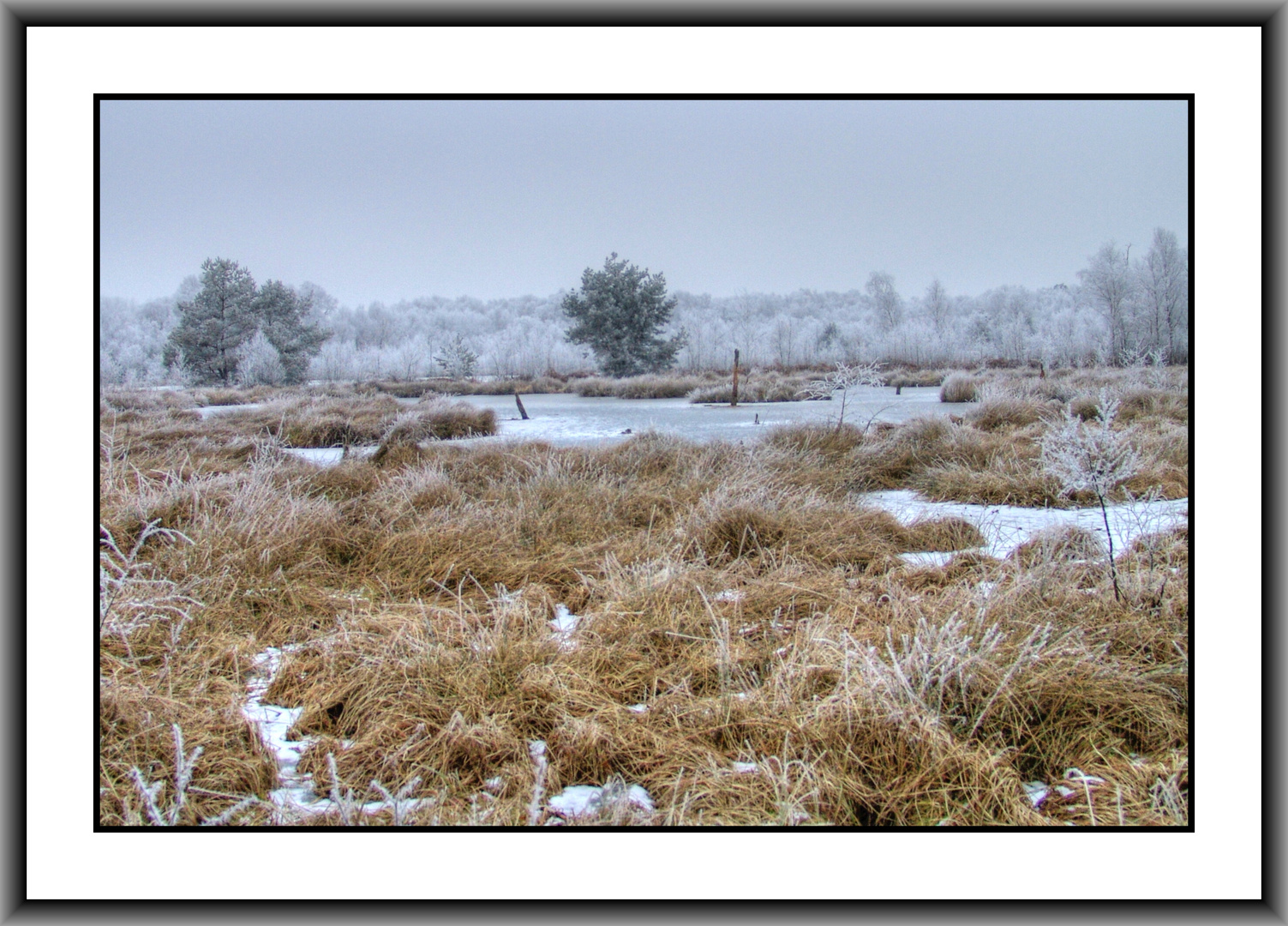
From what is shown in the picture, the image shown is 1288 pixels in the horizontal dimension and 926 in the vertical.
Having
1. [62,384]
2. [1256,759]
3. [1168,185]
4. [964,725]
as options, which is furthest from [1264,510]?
[62,384]

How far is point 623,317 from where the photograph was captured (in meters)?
4.39

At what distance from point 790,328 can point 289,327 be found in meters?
3.24

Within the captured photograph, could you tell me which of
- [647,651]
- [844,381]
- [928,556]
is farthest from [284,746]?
[844,381]

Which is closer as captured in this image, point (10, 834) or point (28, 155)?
point (10, 834)

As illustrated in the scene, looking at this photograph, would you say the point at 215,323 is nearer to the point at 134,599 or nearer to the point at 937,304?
the point at 134,599

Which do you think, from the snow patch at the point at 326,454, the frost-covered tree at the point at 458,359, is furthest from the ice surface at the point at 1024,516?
the snow patch at the point at 326,454

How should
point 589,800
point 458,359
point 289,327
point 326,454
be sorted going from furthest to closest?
point 326,454
point 458,359
point 289,327
point 589,800

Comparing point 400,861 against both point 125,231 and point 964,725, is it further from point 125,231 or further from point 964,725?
point 125,231

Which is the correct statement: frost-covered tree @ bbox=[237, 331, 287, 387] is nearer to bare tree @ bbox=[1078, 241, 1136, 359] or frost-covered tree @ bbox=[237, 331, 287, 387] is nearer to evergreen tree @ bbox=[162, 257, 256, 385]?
evergreen tree @ bbox=[162, 257, 256, 385]

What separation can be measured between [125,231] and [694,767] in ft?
9.86

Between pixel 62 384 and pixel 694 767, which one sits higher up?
pixel 62 384
